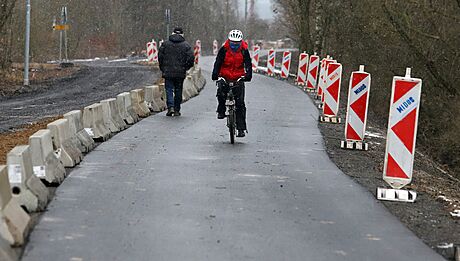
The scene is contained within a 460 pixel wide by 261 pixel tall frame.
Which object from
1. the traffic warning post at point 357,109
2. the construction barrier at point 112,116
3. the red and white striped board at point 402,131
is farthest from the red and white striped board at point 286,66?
the red and white striped board at point 402,131

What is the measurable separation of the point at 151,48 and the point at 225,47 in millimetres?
39595

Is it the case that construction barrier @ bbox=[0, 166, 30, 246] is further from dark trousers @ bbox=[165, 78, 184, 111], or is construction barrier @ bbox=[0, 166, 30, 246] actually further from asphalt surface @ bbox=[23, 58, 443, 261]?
dark trousers @ bbox=[165, 78, 184, 111]

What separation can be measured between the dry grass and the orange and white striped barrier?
6.08 m

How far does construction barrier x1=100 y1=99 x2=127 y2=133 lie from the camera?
14.8 m

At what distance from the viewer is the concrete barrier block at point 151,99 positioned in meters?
19.9

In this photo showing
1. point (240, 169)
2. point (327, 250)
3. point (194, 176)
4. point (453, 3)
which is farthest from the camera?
point (453, 3)

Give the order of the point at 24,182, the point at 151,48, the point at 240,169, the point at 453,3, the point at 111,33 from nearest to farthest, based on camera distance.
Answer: the point at 24,182, the point at 240,169, the point at 453,3, the point at 151,48, the point at 111,33

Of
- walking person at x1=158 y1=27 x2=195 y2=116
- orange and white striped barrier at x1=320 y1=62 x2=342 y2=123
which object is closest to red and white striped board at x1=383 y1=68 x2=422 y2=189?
orange and white striped barrier at x1=320 y1=62 x2=342 y2=123

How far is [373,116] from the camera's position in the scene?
2848 centimetres

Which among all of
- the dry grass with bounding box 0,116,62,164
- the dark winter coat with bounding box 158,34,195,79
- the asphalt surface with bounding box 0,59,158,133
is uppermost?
the dark winter coat with bounding box 158,34,195,79

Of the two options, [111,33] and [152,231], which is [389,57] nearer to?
[152,231]

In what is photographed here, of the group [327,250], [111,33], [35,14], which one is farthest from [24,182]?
[111,33]

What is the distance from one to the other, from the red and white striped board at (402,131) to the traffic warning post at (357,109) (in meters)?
4.13

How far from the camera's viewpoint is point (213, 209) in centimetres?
848
